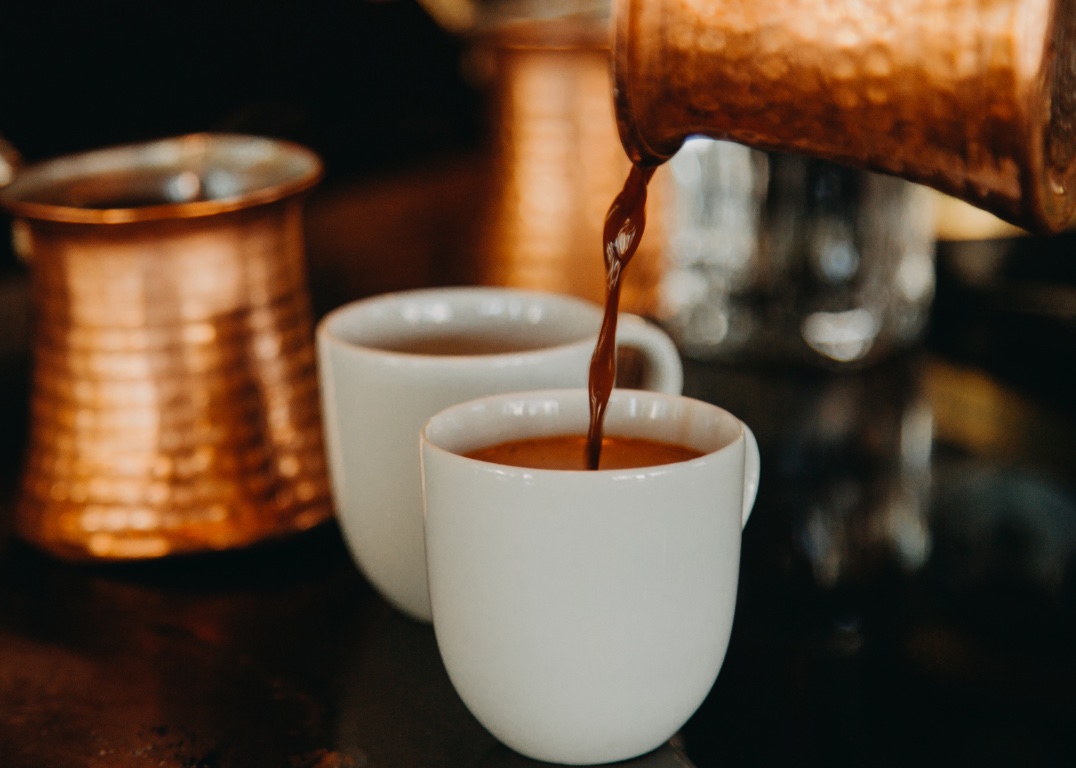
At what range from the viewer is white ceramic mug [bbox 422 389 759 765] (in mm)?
392

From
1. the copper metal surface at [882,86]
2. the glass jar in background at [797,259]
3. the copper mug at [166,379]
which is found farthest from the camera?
the glass jar in background at [797,259]

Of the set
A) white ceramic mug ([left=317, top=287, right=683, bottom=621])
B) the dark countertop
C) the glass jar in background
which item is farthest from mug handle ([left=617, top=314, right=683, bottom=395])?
the glass jar in background

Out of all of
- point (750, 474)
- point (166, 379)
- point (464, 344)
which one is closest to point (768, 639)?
point (750, 474)

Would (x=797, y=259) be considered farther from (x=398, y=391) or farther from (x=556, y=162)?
(x=398, y=391)

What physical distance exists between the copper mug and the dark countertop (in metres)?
0.03

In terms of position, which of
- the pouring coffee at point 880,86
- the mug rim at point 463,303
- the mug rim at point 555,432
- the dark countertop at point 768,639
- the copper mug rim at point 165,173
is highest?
the pouring coffee at point 880,86

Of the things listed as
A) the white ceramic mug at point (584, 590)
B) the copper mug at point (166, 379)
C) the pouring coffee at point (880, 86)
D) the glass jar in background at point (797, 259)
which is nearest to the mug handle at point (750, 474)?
the white ceramic mug at point (584, 590)

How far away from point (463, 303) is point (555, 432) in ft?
0.46

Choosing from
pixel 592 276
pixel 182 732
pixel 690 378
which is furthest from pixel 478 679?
pixel 592 276

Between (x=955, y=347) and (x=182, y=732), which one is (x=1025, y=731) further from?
(x=955, y=347)

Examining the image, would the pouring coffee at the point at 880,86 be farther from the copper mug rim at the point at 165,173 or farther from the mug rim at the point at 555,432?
the copper mug rim at the point at 165,173

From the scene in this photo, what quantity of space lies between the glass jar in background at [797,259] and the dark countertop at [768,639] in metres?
0.10

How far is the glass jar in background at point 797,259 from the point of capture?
81cm

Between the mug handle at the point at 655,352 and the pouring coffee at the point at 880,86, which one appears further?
the mug handle at the point at 655,352
